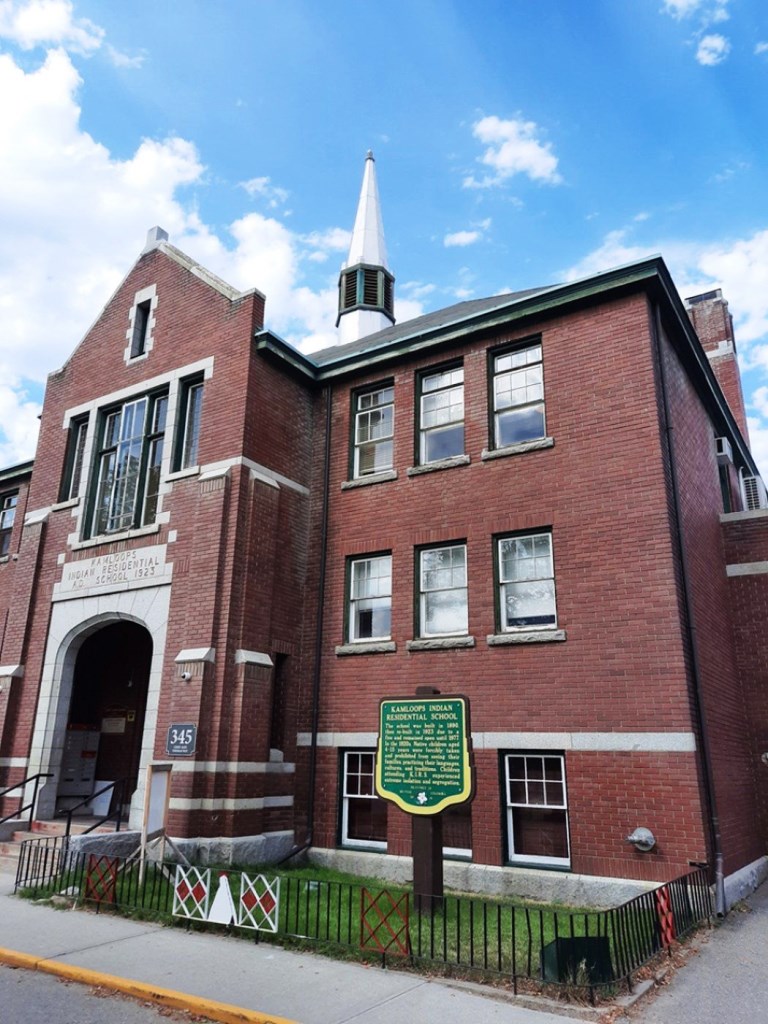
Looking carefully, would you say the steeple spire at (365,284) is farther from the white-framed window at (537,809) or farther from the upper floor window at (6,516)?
the white-framed window at (537,809)

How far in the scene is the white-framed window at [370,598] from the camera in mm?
14742

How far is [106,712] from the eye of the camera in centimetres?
1805

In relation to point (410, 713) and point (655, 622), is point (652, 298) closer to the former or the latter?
point (655, 622)

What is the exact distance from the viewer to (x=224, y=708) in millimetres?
13312

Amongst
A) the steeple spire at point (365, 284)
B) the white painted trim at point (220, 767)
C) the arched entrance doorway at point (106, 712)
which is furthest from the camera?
the steeple spire at point (365, 284)

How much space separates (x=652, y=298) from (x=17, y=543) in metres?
17.8

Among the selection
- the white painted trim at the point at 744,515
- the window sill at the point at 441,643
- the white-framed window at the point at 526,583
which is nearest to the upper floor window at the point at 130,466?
the window sill at the point at 441,643

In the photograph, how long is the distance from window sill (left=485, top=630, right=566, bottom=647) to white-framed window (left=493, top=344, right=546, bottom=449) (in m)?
3.62

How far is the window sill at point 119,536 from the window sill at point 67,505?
1.00m

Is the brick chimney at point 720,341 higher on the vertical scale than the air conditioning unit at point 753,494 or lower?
higher

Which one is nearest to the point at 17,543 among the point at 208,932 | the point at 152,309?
the point at 152,309

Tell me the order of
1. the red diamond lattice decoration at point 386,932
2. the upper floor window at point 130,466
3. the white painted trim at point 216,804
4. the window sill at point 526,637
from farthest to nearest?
the upper floor window at point 130,466, the white painted trim at point 216,804, the window sill at point 526,637, the red diamond lattice decoration at point 386,932

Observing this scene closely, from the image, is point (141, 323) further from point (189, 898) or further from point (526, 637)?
point (189, 898)

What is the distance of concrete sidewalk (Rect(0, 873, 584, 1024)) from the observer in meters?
6.58
